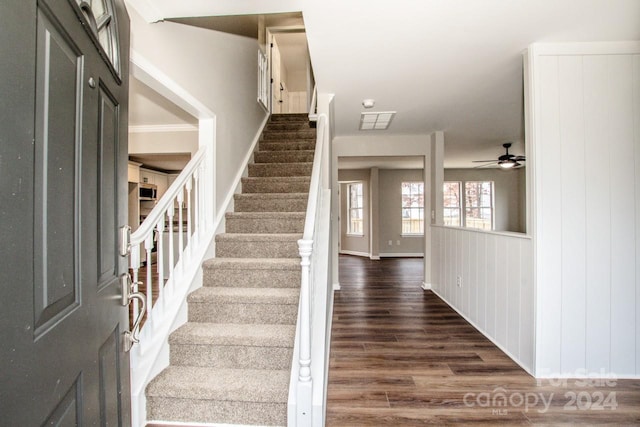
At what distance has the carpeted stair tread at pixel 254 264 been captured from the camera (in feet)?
A: 7.45

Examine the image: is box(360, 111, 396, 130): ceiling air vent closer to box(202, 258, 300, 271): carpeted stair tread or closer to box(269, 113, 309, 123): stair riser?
box(269, 113, 309, 123): stair riser

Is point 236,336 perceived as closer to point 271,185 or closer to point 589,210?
point 271,185

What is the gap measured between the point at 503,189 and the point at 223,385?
8744mm

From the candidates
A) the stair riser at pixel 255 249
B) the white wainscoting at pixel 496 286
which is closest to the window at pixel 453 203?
the white wainscoting at pixel 496 286

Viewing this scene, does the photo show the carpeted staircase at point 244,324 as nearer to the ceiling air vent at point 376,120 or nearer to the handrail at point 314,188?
the handrail at point 314,188

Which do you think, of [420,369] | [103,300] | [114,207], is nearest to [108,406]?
[103,300]

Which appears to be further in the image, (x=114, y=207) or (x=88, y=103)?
(x=114, y=207)

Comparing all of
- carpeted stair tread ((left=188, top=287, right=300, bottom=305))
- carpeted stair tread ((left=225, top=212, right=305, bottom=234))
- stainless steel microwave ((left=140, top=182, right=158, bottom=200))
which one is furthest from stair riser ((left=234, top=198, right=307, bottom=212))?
stainless steel microwave ((left=140, top=182, right=158, bottom=200))

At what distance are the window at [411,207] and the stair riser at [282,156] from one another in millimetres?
5275

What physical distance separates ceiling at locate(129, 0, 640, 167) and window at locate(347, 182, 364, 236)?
5.22 metres

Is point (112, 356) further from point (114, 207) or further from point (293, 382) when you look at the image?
point (293, 382)

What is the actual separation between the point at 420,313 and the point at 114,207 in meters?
3.30

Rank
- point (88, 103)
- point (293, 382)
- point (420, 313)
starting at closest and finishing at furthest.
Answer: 1. point (88, 103)
2. point (293, 382)
3. point (420, 313)

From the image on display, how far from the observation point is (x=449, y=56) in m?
2.25
